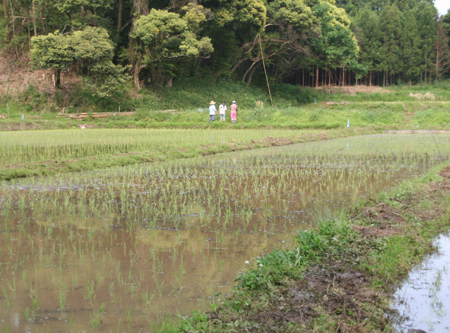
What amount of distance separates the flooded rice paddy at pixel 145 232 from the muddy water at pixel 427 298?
115 cm

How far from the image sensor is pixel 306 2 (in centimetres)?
3241

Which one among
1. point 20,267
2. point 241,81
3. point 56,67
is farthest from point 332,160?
point 241,81

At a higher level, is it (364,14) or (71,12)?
(364,14)

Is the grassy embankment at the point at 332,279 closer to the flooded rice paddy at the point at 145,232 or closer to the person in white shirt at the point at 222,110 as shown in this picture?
the flooded rice paddy at the point at 145,232

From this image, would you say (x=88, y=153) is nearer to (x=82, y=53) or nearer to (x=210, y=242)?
(x=210, y=242)

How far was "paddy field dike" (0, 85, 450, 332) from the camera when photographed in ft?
8.92

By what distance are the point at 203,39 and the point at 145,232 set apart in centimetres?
2190

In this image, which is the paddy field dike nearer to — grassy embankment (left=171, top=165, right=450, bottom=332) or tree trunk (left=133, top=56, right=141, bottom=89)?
grassy embankment (left=171, top=165, right=450, bottom=332)

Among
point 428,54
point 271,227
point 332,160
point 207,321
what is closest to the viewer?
point 207,321

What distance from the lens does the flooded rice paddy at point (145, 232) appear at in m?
2.86

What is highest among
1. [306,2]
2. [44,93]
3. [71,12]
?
[306,2]

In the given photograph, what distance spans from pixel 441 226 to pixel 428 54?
150 feet

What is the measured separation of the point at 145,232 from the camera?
14.6ft

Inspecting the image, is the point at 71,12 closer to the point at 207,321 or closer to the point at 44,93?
the point at 44,93
